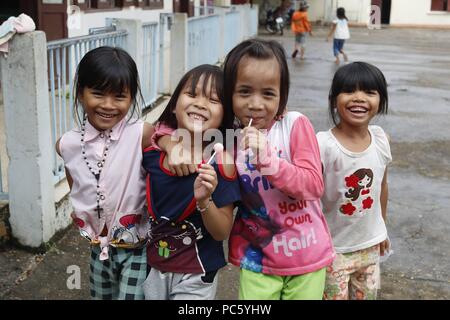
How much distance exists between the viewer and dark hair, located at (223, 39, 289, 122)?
2.10 m

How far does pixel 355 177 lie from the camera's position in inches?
99.2

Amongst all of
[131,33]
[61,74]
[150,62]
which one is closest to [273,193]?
[61,74]

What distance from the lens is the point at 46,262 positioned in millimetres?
3748

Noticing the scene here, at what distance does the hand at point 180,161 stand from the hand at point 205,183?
147 mm

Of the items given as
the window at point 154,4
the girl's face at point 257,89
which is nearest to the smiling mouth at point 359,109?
the girl's face at point 257,89

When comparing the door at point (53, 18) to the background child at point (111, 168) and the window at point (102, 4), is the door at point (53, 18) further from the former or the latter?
the background child at point (111, 168)

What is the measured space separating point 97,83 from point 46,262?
1.89 m

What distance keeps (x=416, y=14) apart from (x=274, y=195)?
3229 centimetres

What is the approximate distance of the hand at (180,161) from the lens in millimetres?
2125

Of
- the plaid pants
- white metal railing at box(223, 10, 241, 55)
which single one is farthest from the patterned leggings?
white metal railing at box(223, 10, 241, 55)

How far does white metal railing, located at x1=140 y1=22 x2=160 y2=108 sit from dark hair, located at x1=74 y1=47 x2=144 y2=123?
4840 millimetres

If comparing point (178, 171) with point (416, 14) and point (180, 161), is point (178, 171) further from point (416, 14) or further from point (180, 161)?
point (416, 14)

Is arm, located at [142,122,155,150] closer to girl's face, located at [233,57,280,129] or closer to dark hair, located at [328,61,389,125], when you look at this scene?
girl's face, located at [233,57,280,129]
